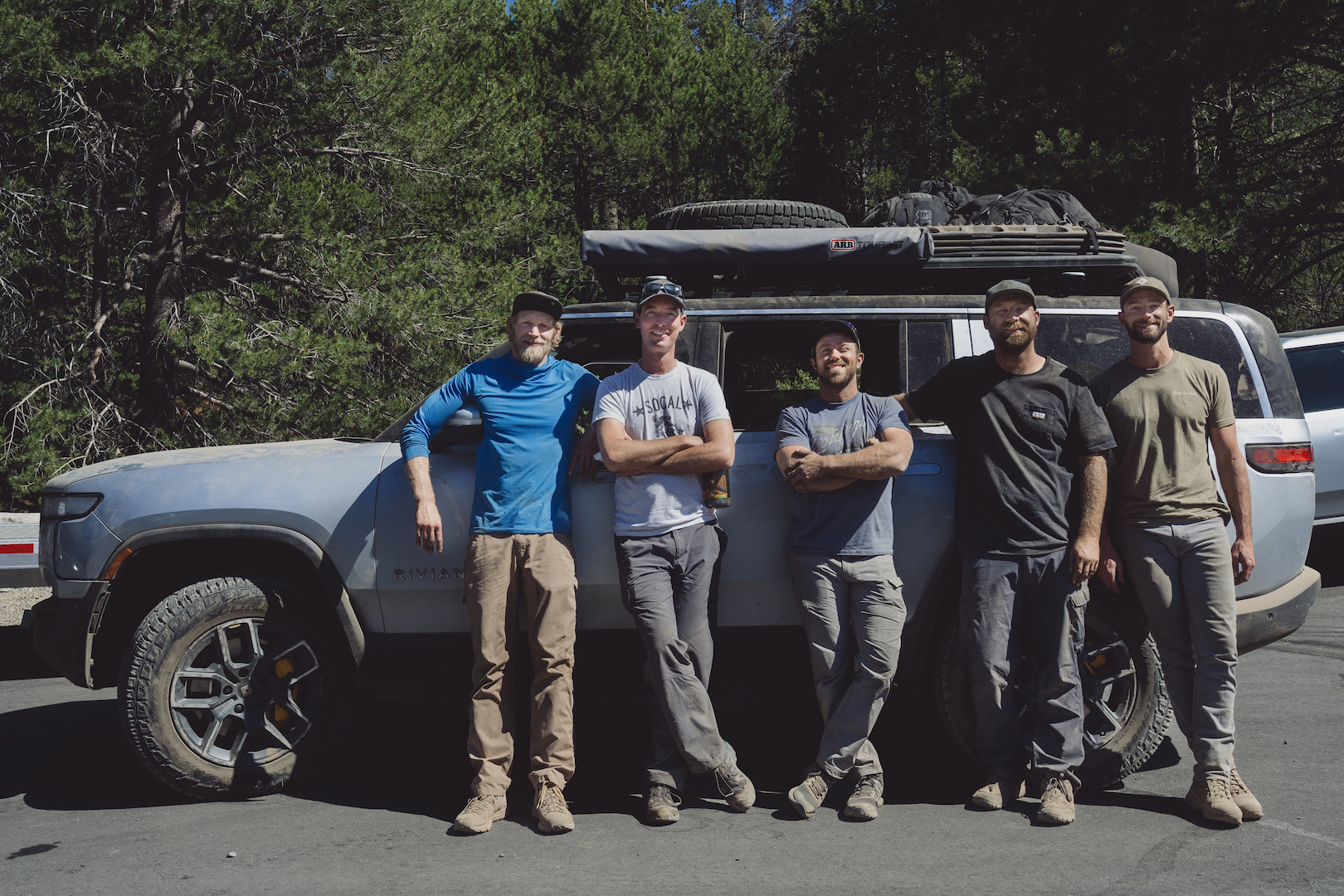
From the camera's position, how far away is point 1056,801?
3.60 m

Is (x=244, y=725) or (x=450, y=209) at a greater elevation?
(x=450, y=209)

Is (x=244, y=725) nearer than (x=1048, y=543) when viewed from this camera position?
No

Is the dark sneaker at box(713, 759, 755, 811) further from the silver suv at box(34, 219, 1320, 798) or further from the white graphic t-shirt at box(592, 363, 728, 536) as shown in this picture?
the white graphic t-shirt at box(592, 363, 728, 536)

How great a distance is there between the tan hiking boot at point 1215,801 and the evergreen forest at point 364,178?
809 cm

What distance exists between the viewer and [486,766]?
12.2 ft

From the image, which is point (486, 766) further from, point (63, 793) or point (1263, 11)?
point (1263, 11)

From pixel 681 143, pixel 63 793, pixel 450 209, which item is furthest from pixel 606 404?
pixel 681 143

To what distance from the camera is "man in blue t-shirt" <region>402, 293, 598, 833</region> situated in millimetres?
3691

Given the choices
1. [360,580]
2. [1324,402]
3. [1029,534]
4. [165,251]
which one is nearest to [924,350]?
[1029,534]

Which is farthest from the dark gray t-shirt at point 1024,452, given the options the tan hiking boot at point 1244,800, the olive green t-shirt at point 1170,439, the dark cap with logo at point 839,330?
the tan hiking boot at point 1244,800

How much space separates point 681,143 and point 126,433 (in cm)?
1116

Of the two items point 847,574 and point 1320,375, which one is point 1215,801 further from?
point 1320,375

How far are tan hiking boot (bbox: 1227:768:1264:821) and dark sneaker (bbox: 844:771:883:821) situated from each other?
125cm

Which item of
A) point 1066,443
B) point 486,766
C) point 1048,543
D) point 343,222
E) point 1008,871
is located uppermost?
point 343,222
